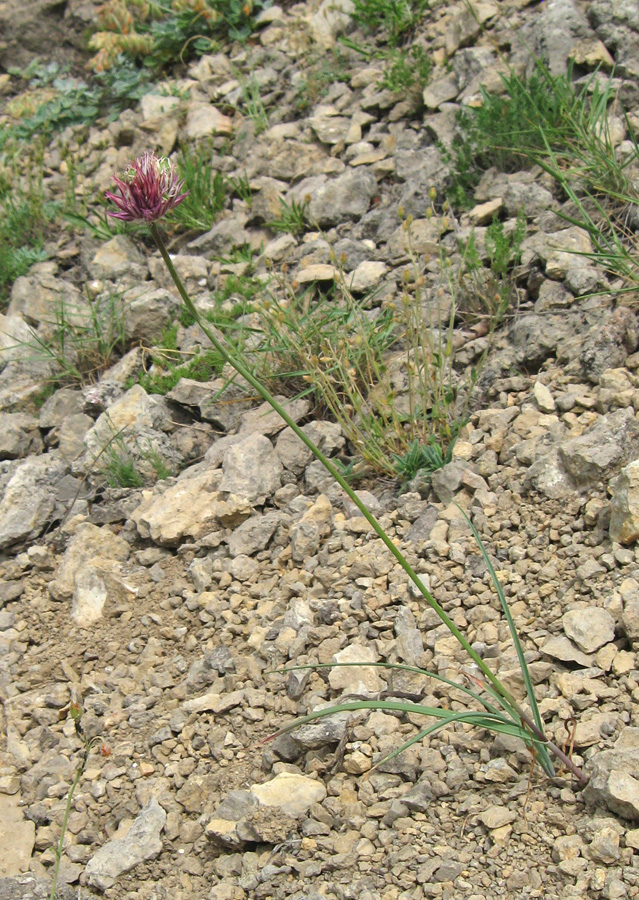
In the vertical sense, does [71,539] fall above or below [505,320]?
below

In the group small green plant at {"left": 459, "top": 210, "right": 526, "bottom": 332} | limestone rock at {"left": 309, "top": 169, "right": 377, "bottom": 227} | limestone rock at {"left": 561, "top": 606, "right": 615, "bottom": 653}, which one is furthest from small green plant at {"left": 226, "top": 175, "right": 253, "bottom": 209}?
limestone rock at {"left": 561, "top": 606, "right": 615, "bottom": 653}

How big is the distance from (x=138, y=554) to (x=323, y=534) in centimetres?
86

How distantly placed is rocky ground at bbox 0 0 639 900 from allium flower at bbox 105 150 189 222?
1511 millimetres

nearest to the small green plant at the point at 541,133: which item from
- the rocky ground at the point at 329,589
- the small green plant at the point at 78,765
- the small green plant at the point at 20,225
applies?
the rocky ground at the point at 329,589

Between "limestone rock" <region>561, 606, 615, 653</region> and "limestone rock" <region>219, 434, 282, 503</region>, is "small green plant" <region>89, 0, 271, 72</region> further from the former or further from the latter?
"limestone rock" <region>561, 606, 615, 653</region>

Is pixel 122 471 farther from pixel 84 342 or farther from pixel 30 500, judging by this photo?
pixel 84 342

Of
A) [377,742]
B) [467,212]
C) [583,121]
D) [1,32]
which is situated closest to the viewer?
[377,742]

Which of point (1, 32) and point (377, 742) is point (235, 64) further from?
point (377, 742)

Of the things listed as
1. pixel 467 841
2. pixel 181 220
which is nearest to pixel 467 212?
pixel 181 220

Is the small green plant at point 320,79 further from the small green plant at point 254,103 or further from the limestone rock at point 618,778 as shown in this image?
the limestone rock at point 618,778

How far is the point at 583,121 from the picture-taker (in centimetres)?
398

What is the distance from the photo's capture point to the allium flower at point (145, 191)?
6.29 ft

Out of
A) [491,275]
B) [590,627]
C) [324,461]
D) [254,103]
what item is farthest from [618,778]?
[254,103]

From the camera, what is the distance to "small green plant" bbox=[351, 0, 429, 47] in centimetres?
534
